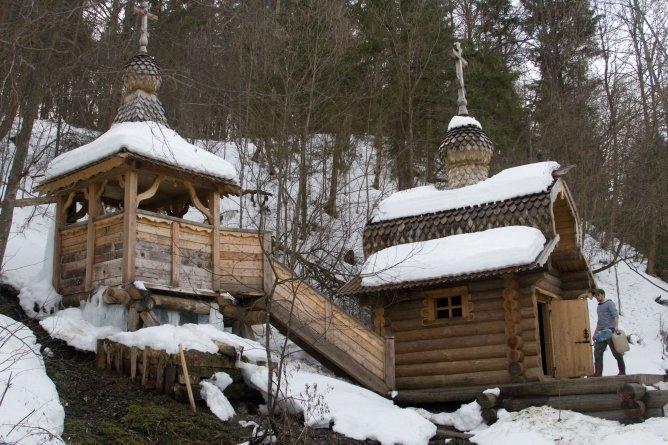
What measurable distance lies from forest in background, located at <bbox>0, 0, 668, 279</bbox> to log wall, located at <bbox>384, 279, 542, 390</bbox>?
22.9 ft

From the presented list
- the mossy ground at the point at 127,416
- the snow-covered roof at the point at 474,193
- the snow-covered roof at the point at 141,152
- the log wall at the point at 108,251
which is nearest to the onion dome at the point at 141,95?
the snow-covered roof at the point at 141,152

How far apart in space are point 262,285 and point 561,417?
5.86 meters

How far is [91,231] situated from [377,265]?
5.57m

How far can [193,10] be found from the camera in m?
27.6

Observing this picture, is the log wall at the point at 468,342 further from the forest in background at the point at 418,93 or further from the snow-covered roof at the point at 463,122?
the forest in background at the point at 418,93

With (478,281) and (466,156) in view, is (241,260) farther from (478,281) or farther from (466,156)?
(466,156)

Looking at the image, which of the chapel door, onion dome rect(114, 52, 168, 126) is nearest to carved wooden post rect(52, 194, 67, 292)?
onion dome rect(114, 52, 168, 126)

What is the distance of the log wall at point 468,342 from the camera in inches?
522

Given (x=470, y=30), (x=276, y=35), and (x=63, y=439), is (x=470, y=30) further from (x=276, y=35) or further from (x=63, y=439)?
(x=63, y=439)

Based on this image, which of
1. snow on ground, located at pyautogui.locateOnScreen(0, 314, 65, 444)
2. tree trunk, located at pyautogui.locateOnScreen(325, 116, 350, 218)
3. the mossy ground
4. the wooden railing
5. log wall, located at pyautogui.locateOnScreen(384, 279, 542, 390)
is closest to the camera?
snow on ground, located at pyautogui.locateOnScreen(0, 314, 65, 444)

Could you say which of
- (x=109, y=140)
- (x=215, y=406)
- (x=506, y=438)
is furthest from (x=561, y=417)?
(x=109, y=140)

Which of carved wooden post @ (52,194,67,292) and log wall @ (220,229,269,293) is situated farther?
log wall @ (220,229,269,293)

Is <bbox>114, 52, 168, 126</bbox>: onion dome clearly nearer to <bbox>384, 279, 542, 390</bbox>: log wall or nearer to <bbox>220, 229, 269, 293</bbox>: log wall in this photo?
<bbox>220, 229, 269, 293</bbox>: log wall

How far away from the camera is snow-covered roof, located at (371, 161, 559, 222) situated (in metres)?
14.5
